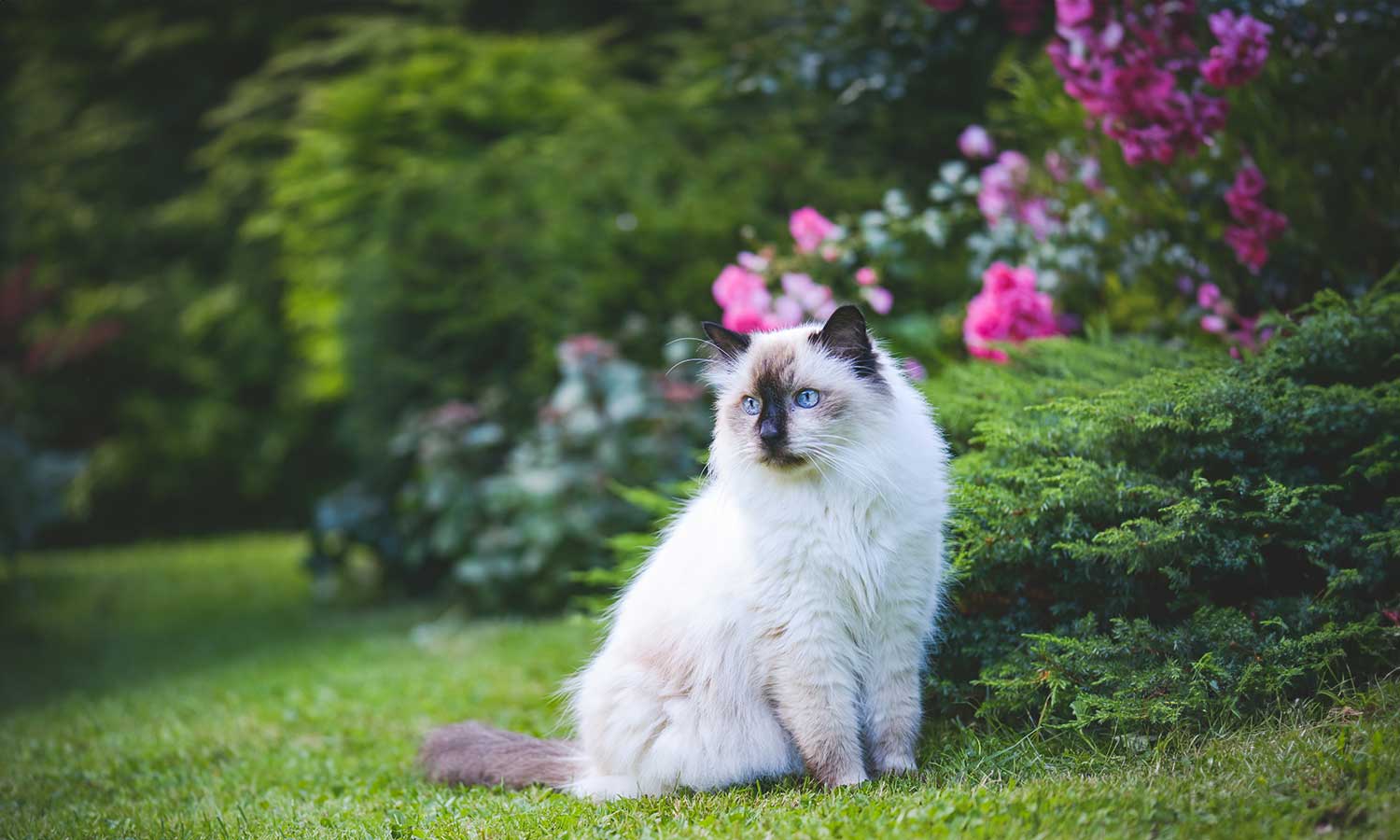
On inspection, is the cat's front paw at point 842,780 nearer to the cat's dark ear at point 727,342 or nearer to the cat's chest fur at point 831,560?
the cat's chest fur at point 831,560

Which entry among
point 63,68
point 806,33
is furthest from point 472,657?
point 63,68

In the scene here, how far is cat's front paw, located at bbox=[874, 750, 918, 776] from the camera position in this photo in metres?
3.02

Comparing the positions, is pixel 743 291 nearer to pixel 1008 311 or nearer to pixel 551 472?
pixel 1008 311

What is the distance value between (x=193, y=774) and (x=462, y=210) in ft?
15.2

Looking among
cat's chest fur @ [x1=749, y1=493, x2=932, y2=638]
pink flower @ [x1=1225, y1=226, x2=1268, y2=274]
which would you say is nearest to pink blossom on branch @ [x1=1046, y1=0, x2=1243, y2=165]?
pink flower @ [x1=1225, y1=226, x2=1268, y2=274]

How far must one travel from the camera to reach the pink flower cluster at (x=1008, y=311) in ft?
15.1

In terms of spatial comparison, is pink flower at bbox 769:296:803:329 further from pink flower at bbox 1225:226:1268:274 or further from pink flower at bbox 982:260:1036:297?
pink flower at bbox 1225:226:1268:274

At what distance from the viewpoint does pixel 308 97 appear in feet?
33.5

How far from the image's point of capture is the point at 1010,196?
16.9ft

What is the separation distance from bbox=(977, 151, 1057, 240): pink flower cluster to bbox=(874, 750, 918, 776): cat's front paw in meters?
2.82

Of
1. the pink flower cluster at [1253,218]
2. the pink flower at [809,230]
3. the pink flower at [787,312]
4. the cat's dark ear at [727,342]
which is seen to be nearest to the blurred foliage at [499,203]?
the pink flower at [809,230]

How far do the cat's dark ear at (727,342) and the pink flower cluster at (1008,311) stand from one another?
5.76 feet

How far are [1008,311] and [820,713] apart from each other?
7.53ft

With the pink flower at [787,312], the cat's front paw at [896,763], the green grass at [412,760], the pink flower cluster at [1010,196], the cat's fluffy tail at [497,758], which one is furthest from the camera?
the pink flower cluster at [1010,196]
